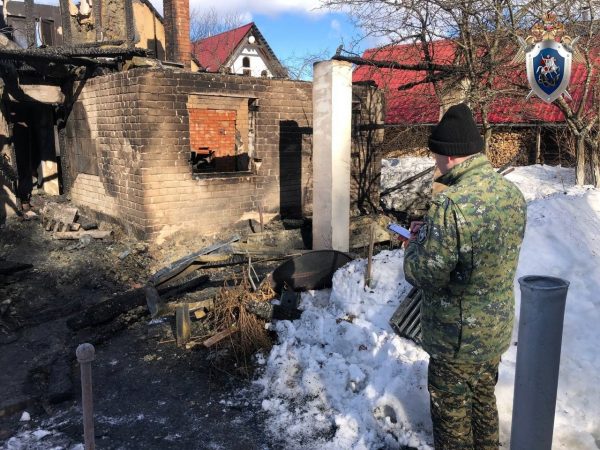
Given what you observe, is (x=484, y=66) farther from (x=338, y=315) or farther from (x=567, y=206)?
(x=338, y=315)

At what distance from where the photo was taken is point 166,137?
7.61m

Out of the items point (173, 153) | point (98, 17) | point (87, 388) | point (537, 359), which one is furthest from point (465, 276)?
point (98, 17)

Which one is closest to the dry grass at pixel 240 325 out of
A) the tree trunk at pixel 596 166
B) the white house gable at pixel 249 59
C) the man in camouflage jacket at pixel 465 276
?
the man in camouflage jacket at pixel 465 276

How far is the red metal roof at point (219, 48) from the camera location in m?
30.2

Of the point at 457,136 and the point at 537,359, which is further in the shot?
the point at 457,136

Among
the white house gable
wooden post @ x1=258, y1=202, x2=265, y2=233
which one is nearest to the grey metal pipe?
wooden post @ x1=258, y1=202, x2=265, y2=233

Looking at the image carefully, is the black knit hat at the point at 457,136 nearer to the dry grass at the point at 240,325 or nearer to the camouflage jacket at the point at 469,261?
the camouflage jacket at the point at 469,261

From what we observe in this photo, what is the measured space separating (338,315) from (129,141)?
4.88 m

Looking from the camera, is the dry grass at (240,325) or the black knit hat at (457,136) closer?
the black knit hat at (457,136)

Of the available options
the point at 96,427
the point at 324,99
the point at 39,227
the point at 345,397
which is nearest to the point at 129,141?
the point at 39,227

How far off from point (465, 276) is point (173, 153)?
6307mm

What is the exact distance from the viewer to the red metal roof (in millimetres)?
30211

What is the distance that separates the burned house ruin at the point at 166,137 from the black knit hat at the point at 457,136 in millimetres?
6028

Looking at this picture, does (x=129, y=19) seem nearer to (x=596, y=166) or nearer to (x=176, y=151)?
(x=176, y=151)
